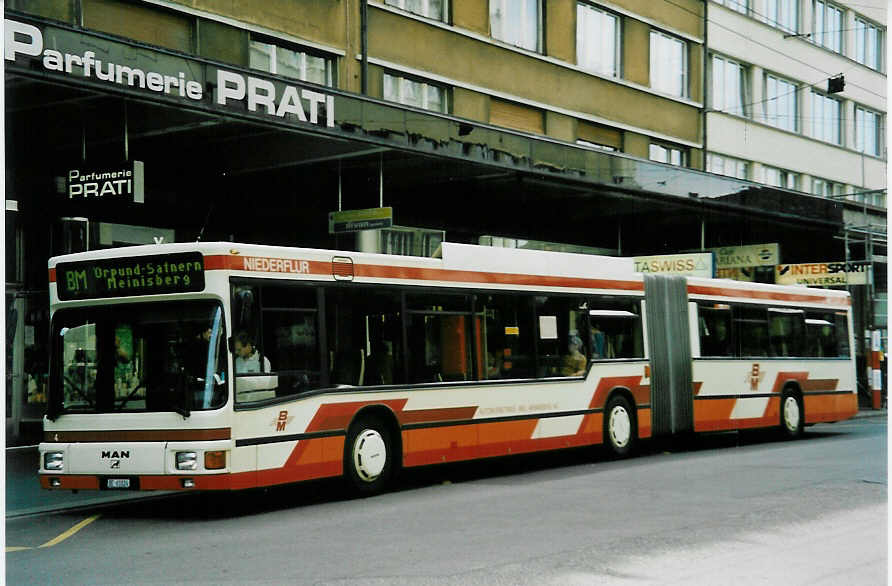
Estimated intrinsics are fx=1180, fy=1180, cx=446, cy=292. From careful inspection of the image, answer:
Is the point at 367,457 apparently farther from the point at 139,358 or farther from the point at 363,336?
the point at 139,358

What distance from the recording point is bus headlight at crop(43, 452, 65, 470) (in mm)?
11180

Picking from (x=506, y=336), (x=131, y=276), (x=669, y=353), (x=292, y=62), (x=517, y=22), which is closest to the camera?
(x=131, y=276)

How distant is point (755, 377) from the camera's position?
19562 mm

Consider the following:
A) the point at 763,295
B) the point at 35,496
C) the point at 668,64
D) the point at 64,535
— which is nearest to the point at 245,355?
the point at 64,535

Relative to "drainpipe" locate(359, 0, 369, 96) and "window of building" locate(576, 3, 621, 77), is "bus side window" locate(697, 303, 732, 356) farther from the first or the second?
"window of building" locate(576, 3, 621, 77)

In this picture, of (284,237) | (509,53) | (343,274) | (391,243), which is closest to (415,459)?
(343,274)

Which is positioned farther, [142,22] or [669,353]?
[142,22]

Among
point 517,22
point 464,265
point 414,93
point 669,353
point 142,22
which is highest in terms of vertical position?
point 517,22

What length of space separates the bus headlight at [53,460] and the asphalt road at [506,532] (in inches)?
20.6

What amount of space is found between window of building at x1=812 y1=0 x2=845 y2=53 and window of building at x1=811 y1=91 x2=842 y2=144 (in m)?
2.20

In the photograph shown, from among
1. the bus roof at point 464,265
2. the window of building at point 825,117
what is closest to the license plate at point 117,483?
the bus roof at point 464,265

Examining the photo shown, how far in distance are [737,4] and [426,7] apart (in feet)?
47.2

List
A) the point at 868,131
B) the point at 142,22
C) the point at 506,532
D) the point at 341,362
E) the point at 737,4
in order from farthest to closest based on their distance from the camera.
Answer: the point at 868,131 → the point at 737,4 → the point at 142,22 → the point at 341,362 → the point at 506,532

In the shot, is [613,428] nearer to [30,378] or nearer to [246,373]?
[246,373]
